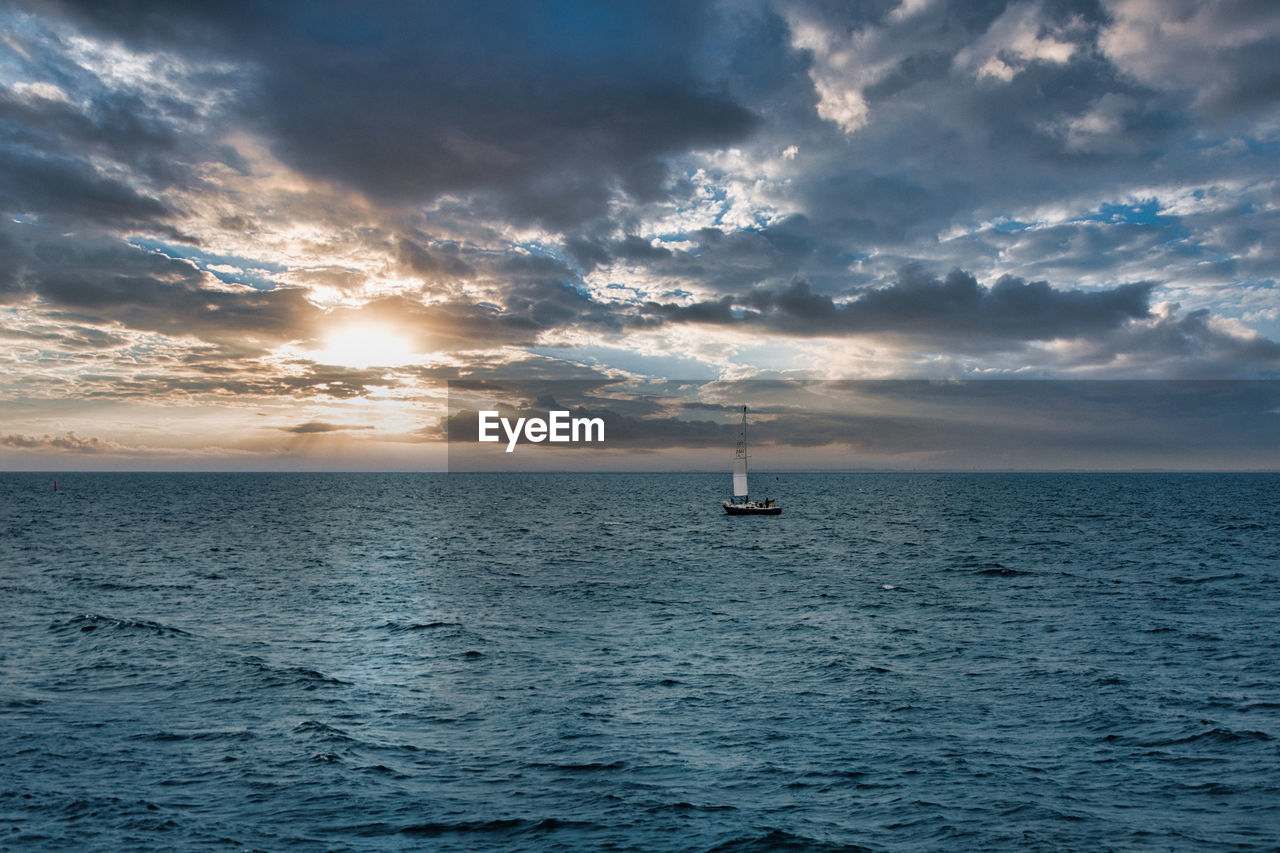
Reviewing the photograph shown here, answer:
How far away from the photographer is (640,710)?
3017 cm

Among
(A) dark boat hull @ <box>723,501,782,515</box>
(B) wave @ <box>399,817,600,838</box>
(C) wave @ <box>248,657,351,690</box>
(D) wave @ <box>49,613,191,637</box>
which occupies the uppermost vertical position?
(A) dark boat hull @ <box>723,501,782,515</box>

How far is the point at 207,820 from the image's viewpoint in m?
20.7

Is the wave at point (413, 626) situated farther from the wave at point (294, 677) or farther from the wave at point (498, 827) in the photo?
the wave at point (498, 827)

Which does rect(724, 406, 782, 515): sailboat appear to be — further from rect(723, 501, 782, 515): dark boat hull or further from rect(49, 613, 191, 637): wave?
rect(49, 613, 191, 637): wave

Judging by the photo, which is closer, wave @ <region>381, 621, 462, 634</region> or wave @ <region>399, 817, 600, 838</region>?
wave @ <region>399, 817, 600, 838</region>

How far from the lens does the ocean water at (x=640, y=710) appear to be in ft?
68.2

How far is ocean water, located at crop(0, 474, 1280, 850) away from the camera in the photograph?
20.8m

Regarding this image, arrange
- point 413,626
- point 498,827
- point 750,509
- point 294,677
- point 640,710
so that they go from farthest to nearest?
point 750,509
point 413,626
point 294,677
point 640,710
point 498,827

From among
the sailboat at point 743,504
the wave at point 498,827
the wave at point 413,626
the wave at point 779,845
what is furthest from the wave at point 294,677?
the sailboat at point 743,504

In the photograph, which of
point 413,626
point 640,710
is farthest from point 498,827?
point 413,626

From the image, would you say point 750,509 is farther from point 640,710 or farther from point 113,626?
point 640,710

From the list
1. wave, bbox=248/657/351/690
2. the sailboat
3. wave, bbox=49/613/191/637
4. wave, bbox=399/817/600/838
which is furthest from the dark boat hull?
wave, bbox=399/817/600/838

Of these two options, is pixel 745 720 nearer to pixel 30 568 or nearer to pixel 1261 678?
pixel 1261 678

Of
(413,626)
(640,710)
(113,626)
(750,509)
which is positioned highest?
(750,509)
